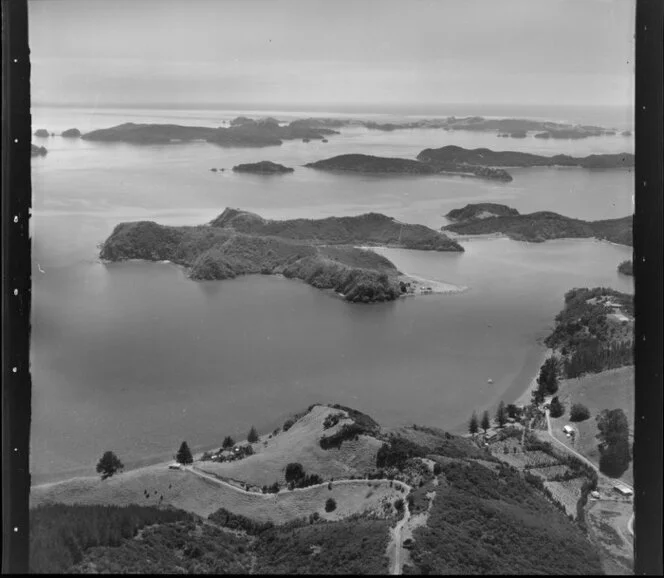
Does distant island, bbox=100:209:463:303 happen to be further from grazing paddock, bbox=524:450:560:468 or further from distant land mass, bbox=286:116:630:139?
grazing paddock, bbox=524:450:560:468

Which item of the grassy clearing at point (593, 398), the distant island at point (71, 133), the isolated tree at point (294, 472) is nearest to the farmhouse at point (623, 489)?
the grassy clearing at point (593, 398)

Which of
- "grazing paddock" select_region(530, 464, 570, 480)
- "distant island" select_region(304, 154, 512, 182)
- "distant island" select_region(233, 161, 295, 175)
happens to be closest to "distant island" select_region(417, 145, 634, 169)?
"distant island" select_region(304, 154, 512, 182)

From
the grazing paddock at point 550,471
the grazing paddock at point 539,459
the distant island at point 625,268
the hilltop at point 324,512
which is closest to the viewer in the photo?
the hilltop at point 324,512

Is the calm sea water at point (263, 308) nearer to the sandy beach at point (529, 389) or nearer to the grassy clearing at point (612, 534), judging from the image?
the sandy beach at point (529, 389)

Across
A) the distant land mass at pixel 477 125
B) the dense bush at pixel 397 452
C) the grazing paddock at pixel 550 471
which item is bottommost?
the grazing paddock at pixel 550 471

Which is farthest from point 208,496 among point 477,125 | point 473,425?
point 477,125

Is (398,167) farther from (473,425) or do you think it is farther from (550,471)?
(550,471)

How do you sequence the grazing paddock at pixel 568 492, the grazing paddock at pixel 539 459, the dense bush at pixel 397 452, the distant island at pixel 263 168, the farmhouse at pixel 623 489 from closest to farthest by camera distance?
the farmhouse at pixel 623 489 < the grazing paddock at pixel 568 492 < the dense bush at pixel 397 452 < the grazing paddock at pixel 539 459 < the distant island at pixel 263 168
